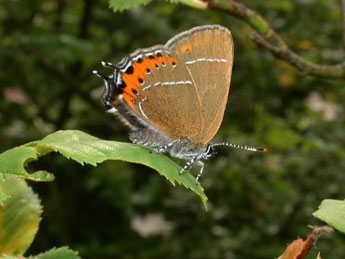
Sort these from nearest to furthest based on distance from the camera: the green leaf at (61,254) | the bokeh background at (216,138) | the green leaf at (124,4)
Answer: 1. the green leaf at (61,254)
2. the green leaf at (124,4)
3. the bokeh background at (216,138)

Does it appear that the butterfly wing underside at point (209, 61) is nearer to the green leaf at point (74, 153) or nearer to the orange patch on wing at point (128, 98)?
the orange patch on wing at point (128, 98)

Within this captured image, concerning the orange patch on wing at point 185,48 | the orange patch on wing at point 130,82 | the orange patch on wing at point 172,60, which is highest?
the orange patch on wing at point 185,48

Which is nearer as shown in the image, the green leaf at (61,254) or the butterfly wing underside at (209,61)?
the green leaf at (61,254)

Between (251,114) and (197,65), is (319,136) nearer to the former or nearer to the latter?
(251,114)

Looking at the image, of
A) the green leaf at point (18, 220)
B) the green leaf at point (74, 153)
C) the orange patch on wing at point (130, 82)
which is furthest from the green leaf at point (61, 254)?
the orange patch on wing at point (130, 82)

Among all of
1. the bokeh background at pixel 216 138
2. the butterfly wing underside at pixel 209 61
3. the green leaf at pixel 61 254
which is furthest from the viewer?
the bokeh background at pixel 216 138

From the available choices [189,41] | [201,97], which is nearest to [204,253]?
[201,97]

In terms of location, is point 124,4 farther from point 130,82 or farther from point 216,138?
point 216,138

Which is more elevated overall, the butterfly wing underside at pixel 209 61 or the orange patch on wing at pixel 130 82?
the butterfly wing underside at pixel 209 61
